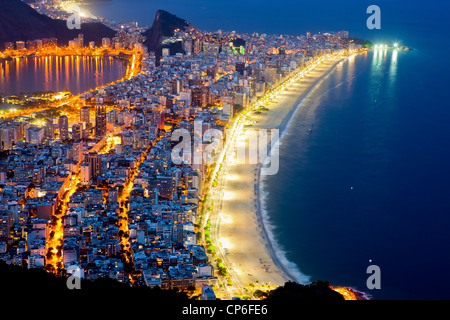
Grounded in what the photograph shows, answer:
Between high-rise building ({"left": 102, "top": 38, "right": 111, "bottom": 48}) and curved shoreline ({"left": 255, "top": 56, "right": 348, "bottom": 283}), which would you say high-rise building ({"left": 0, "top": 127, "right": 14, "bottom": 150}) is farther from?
high-rise building ({"left": 102, "top": 38, "right": 111, "bottom": 48})

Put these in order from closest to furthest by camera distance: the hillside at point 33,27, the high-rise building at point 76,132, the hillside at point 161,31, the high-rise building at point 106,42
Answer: the high-rise building at point 76,132 → the hillside at point 161,31 → the hillside at point 33,27 → the high-rise building at point 106,42

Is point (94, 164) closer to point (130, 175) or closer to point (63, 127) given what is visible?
point (130, 175)

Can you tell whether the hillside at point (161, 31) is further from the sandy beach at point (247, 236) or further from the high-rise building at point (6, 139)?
the sandy beach at point (247, 236)

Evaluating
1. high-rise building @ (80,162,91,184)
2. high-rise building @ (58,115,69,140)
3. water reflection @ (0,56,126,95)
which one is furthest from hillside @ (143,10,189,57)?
high-rise building @ (80,162,91,184)

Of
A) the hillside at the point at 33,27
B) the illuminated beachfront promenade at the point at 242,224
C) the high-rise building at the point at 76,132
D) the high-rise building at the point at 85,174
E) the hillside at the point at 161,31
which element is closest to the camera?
the illuminated beachfront promenade at the point at 242,224

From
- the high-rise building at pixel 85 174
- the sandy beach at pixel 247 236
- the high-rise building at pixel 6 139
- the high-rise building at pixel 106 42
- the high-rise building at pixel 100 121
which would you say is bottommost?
the sandy beach at pixel 247 236

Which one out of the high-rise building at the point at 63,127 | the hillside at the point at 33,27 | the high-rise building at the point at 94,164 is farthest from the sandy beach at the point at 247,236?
the hillside at the point at 33,27
